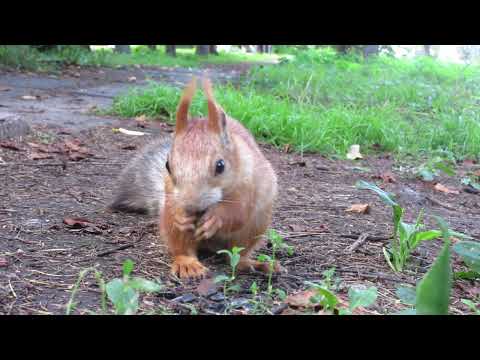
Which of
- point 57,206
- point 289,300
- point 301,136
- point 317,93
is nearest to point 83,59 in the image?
point 317,93

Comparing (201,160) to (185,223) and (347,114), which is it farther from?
(347,114)

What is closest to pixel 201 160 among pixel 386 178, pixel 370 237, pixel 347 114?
pixel 370 237

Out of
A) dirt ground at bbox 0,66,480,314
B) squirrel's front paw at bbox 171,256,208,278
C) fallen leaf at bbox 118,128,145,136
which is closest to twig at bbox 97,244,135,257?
dirt ground at bbox 0,66,480,314

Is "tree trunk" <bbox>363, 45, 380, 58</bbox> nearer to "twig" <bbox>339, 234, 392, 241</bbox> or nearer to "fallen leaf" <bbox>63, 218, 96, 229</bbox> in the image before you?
"twig" <bbox>339, 234, 392, 241</bbox>

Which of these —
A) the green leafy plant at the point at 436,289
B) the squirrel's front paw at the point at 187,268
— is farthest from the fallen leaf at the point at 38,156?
the green leafy plant at the point at 436,289

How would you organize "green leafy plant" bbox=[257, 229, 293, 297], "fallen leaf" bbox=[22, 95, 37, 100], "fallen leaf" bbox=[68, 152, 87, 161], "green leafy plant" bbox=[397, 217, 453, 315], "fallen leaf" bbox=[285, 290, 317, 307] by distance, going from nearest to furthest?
"green leafy plant" bbox=[397, 217, 453, 315], "fallen leaf" bbox=[285, 290, 317, 307], "green leafy plant" bbox=[257, 229, 293, 297], "fallen leaf" bbox=[68, 152, 87, 161], "fallen leaf" bbox=[22, 95, 37, 100]

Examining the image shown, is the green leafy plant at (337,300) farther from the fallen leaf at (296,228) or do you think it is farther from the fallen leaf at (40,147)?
the fallen leaf at (40,147)
